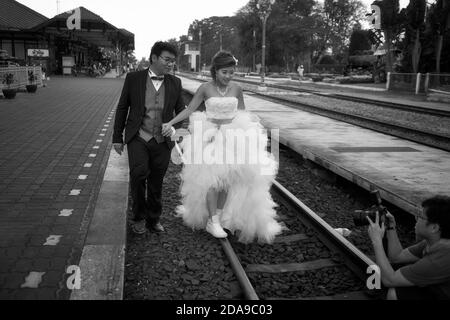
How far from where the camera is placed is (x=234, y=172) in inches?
179

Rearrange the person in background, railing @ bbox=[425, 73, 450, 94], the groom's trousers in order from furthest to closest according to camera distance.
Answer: railing @ bbox=[425, 73, 450, 94]
the groom's trousers
the person in background

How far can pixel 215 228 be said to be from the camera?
15.2ft

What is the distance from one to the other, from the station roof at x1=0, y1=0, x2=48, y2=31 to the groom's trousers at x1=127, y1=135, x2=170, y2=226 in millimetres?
37974

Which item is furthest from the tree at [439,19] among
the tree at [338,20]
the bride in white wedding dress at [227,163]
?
the tree at [338,20]

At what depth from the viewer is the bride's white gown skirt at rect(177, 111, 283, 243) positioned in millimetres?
4531

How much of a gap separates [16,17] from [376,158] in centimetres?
4027

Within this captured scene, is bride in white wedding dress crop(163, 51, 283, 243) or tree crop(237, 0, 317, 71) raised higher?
tree crop(237, 0, 317, 71)

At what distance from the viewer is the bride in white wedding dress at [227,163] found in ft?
14.8

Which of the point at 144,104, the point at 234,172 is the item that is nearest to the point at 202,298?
the point at 234,172

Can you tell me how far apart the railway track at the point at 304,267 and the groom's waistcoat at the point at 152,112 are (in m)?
1.31

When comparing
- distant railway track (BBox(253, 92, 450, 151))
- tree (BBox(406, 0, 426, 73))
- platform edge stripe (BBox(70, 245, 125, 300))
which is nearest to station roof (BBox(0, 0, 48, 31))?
distant railway track (BBox(253, 92, 450, 151))

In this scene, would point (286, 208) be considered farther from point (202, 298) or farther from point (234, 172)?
point (202, 298)

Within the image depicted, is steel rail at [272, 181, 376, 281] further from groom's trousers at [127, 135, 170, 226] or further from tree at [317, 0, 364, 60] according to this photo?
tree at [317, 0, 364, 60]

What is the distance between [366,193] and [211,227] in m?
2.93
